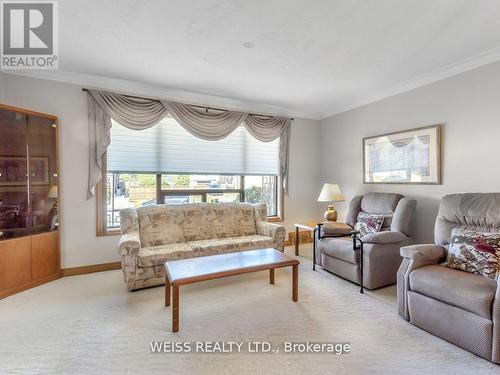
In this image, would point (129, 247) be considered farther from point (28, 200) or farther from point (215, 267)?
point (28, 200)

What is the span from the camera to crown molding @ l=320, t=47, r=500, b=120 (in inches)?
105

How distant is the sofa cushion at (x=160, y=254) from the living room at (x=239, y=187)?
23 millimetres

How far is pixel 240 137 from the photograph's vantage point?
4367 millimetres

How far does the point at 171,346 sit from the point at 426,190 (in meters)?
3.45

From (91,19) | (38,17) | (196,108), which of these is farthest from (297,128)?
(38,17)

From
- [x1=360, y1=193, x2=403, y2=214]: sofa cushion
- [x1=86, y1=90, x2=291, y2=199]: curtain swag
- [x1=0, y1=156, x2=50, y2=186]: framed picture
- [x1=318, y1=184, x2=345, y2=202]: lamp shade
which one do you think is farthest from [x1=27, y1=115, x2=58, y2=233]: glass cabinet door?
[x1=360, y1=193, x2=403, y2=214]: sofa cushion

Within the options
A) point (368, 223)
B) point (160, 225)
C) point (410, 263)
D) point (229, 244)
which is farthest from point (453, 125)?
point (160, 225)

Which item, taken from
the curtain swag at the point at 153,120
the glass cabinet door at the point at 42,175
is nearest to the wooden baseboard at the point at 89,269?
the glass cabinet door at the point at 42,175

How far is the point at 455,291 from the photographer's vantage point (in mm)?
1812

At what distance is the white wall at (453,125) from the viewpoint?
269cm

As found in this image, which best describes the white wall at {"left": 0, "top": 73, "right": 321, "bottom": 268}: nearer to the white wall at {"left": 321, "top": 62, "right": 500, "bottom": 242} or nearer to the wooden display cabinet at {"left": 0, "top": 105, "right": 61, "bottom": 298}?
the wooden display cabinet at {"left": 0, "top": 105, "right": 61, "bottom": 298}

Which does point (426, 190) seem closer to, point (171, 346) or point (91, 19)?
point (171, 346)

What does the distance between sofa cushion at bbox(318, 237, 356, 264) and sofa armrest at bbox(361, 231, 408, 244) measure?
0.23 metres

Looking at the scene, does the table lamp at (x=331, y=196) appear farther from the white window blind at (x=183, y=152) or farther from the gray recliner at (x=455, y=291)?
the gray recliner at (x=455, y=291)
